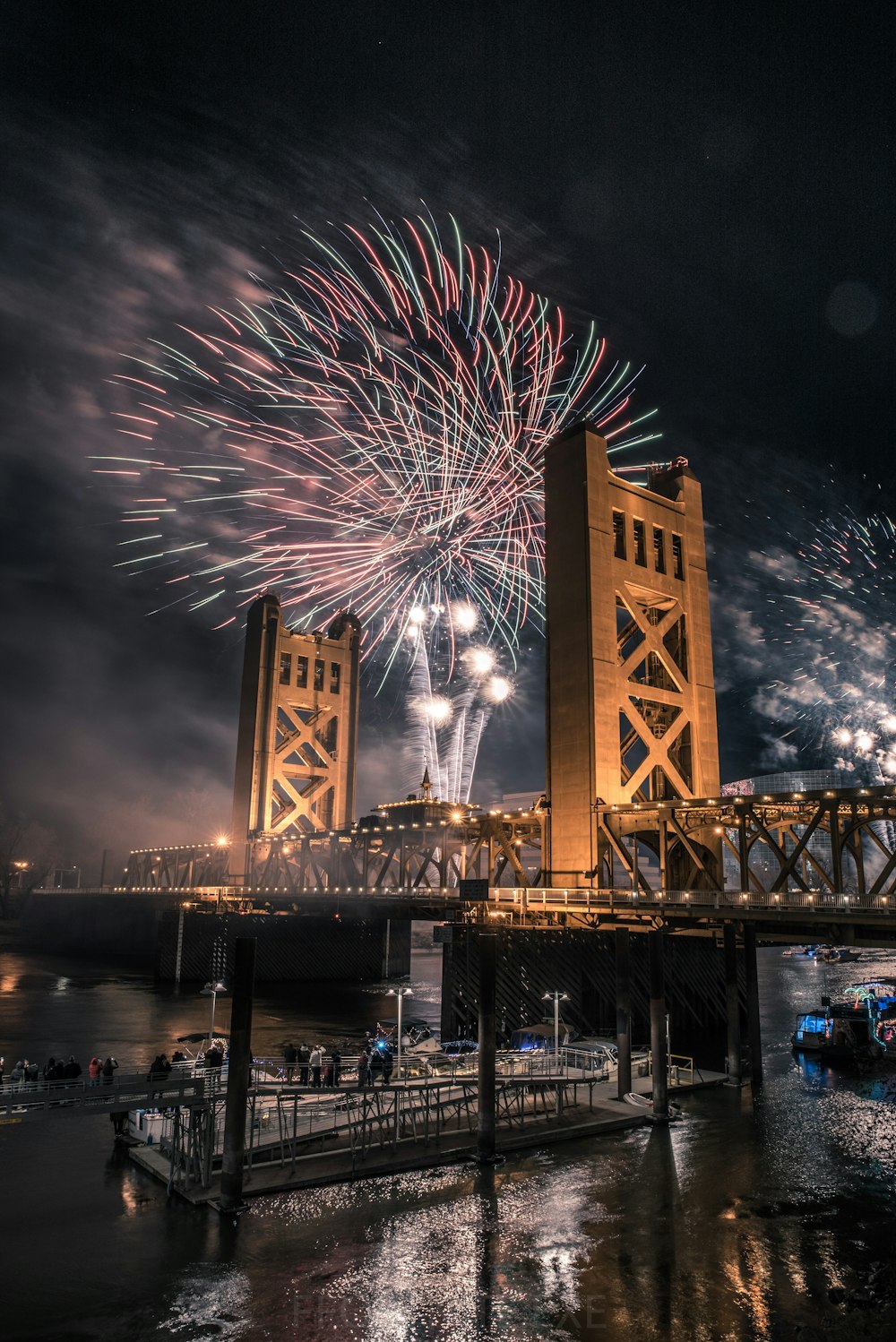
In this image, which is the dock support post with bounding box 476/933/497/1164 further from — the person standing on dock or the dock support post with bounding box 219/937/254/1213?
the person standing on dock

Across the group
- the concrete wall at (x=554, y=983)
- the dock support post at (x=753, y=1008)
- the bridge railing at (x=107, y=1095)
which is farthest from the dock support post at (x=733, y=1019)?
the bridge railing at (x=107, y=1095)

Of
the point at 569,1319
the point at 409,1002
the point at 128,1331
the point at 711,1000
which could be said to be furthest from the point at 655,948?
the point at 409,1002

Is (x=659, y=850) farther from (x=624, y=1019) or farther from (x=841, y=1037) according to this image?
(x=624, y=1019)

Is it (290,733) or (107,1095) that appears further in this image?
(290,733)

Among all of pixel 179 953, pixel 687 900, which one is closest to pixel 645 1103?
pixel 687 900

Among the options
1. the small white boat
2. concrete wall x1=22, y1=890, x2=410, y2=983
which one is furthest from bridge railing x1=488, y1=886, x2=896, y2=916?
concrete wall x1=22, y1=890, x2=410, y2=983

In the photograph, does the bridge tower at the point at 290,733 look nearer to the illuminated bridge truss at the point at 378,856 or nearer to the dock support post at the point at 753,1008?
the illuminated bridge truss at the point at 378,856
